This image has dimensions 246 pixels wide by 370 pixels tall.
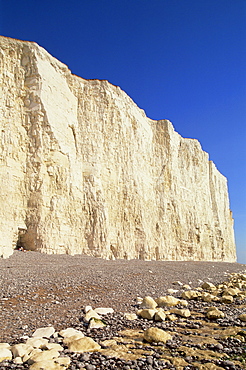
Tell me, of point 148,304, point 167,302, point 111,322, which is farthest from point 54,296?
point 167,302

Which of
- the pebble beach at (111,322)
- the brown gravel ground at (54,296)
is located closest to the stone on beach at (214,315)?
the pebble beach at (111,322)

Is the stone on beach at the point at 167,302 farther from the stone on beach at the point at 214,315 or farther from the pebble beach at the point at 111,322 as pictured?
the stone on beach at the point at 214,315

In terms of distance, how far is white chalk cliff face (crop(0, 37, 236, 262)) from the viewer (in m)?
16.0

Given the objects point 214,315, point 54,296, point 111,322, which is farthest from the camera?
point 54,296

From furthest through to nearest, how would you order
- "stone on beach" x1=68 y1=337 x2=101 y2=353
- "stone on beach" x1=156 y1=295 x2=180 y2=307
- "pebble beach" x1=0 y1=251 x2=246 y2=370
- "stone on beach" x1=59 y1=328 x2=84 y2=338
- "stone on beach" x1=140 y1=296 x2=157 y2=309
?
"stone on beach" x1=156 y1=295 x2=180 y2=307 → "stone on beach" x1=140 y1=296 x2=157 y2=309 → "stone on beach" x1=59 y1=328 x2=84 y2=338 → "stone on beach" x1=68 y1=337 x2=101 y2=353 → "pebble beach" x1=0 y1=251 x2=246 y2=370

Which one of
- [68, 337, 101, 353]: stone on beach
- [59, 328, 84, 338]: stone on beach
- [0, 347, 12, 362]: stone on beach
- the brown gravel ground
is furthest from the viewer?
the brown gravel ground

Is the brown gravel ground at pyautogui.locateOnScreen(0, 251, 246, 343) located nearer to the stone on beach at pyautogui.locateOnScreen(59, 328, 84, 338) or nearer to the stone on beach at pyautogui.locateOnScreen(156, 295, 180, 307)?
the stone on beach at pyautogui.locateOnScreen(59, 328, 84, 338)

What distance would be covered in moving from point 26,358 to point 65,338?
70 centimetres

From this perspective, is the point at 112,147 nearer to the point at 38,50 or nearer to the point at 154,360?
the point at 38,50

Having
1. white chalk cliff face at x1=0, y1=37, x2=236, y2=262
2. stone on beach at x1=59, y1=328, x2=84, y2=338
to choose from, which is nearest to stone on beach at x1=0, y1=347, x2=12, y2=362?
stone on beach at x1=59, y1=328, x2=84, y2=338

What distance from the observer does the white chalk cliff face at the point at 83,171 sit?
628 inches

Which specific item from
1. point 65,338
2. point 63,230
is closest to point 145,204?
point 63,230

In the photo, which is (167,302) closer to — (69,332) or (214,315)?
(214,315)

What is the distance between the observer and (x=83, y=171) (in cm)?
2020
